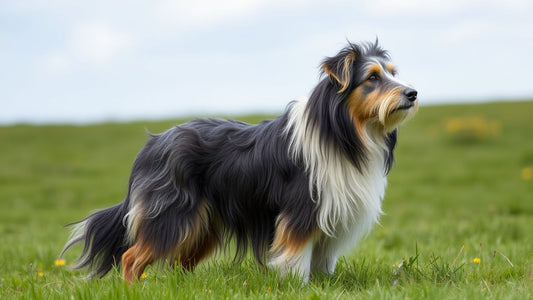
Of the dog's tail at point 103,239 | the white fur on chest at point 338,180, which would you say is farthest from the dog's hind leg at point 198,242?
the white fur on chest at point 338,180

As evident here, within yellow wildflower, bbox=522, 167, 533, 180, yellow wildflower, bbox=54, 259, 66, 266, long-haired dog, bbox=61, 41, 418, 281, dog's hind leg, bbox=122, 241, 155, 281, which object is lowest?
yellow wildflower, bbox=522, 167, 533, 180

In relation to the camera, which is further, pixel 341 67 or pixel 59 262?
pixel 59 262

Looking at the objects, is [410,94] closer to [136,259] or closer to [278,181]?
[278,181]

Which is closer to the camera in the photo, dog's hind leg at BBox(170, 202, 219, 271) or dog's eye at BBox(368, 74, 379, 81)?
dog's eye at BBox(368, 74, 379, 81)

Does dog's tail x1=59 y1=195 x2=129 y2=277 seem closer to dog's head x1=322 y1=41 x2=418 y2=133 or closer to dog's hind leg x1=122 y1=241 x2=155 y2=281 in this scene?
dog's hind leg x1=122 y1=241 x2=155 y2=281

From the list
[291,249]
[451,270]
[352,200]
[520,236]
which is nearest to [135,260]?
[291,249]

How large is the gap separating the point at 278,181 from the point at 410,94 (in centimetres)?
119

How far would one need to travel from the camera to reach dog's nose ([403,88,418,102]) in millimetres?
4572

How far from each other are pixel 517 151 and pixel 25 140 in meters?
16.9

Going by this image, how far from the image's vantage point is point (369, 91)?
4.67m

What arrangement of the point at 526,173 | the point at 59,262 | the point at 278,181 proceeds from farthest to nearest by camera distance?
the point at 526,173
the point at 59,262
the point at 278,181

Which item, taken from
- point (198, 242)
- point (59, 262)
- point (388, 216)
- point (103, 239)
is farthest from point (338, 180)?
point (388, 216)

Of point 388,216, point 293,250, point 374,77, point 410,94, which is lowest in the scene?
point 388,216

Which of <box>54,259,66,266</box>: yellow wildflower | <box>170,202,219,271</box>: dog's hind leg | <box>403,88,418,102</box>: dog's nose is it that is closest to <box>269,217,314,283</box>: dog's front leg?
<box>170,202,219,271</box>: dog's hind leg
